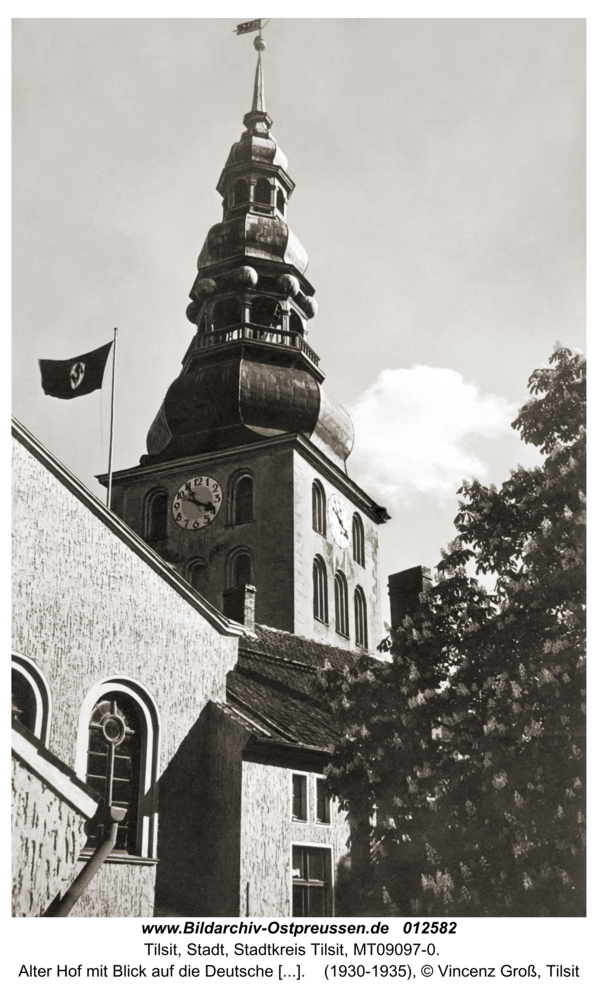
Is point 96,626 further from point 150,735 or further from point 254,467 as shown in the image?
point 254,467

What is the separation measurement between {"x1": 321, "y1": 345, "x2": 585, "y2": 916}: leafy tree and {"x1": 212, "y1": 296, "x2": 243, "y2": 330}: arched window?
23888 millimetres

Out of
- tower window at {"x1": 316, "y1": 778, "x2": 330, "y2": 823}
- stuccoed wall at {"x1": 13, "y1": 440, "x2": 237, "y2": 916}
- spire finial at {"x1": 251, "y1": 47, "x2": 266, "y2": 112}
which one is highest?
spire finial at {"x1": 251, "y1": 47, "x2": 266, "y2": 112}

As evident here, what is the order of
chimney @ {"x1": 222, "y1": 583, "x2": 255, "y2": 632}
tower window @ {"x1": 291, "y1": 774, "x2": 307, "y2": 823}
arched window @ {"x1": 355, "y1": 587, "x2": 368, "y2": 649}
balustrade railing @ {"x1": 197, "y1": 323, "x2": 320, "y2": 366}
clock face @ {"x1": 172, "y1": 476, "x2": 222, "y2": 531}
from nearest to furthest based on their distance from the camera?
tower window @ {"x1": 291, "y1": 774, "x2": 307, "y2": 823}, chimney @ {"x1": 222, "y1": 583, "x2": 255, "y2": 632}, balustrade railing @ {"x1": 197, "y1": 323, "x2": 320, "y2": 366}, clock face @ {"x1": 172, "y1": 476, "x2": 222, "y2": 531}, arched window @ {"x1": 355, "y1": 587, "x2": 368, "y2": 649}

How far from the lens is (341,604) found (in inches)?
1524

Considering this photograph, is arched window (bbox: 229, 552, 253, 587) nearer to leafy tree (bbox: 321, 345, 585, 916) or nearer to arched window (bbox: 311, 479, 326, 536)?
arched window (bbox: 311, 479, 326, 536)

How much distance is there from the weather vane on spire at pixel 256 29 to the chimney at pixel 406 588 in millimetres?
6396

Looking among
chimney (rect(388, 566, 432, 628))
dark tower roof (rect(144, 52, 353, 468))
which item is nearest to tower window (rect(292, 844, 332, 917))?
chimney (rect(388, 566, 432, 628))

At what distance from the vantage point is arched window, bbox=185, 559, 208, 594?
1458 inches

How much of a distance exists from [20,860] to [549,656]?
585 cm

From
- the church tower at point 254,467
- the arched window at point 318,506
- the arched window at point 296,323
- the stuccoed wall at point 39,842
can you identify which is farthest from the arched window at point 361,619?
the stuccoed wall at point 39,842

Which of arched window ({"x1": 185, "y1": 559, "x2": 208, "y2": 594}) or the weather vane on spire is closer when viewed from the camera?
the weather vane on spire

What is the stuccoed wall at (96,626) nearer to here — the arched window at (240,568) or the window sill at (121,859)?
the window sill at (121,859)
